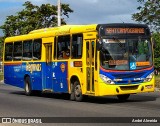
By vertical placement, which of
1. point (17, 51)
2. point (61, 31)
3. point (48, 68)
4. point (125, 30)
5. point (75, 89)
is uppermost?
point (61, 31)

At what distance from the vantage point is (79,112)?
49.4ft

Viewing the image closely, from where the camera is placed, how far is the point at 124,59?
58.9 ft

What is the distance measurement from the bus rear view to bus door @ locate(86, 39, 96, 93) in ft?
1.48

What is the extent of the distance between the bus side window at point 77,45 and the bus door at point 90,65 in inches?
21.6

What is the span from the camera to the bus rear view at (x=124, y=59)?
17.8 m

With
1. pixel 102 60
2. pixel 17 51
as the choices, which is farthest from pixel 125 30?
pixel 17 51

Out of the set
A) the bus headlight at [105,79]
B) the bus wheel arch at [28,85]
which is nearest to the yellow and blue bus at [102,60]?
the bus headlight at [105,79]

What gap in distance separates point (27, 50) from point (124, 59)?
742 cm

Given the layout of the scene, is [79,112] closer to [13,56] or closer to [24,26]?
[13,56]

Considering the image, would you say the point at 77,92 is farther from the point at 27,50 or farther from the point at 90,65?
the point at 27,50

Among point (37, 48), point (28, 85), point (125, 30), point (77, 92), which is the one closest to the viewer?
point (125, 30)

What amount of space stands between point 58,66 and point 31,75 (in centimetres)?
350

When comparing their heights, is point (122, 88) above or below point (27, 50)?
below

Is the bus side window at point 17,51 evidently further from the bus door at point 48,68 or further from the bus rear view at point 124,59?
the bus rear view at point 124,59
